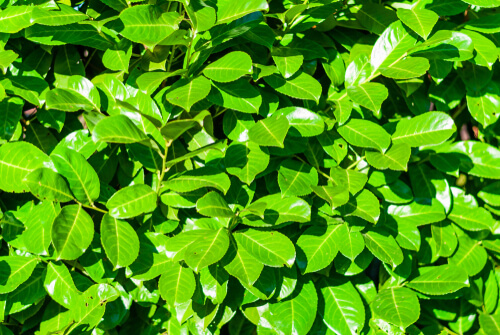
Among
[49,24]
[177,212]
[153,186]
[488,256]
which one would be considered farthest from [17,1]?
[488,256]

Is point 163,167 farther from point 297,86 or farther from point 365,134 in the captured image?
point 365,134

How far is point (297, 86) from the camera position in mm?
1692

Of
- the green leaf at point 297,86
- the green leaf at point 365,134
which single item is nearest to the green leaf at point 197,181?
the green leaf at point 297,86

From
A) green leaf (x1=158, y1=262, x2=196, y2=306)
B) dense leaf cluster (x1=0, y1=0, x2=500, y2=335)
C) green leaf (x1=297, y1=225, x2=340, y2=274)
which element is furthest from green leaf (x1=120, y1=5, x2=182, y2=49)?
green leaf (x1=297, y1=225, x2=340, y2=274)

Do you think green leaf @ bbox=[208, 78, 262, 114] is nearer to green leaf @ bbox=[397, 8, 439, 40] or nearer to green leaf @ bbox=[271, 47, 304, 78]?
green leaf @ bbox=[271, 47, 304, 78]

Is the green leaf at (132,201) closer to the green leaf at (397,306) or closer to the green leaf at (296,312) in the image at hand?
the green leaf at (296,312)

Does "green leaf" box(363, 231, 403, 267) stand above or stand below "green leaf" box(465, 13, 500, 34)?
below

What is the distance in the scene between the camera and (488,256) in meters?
2.25

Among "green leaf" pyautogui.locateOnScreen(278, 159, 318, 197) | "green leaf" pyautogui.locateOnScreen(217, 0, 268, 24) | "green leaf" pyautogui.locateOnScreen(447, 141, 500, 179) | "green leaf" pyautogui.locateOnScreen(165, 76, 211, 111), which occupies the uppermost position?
"green leaf" pyautogui.locateOnScreen(217, 0, 268, 24)

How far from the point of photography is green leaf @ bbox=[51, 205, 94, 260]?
58.1 inches

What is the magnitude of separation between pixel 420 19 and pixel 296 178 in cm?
65

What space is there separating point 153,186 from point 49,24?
1.91ft

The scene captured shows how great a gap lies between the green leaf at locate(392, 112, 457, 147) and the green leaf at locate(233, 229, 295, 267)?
554 mm

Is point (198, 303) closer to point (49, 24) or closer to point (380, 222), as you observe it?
point (380, 222)
